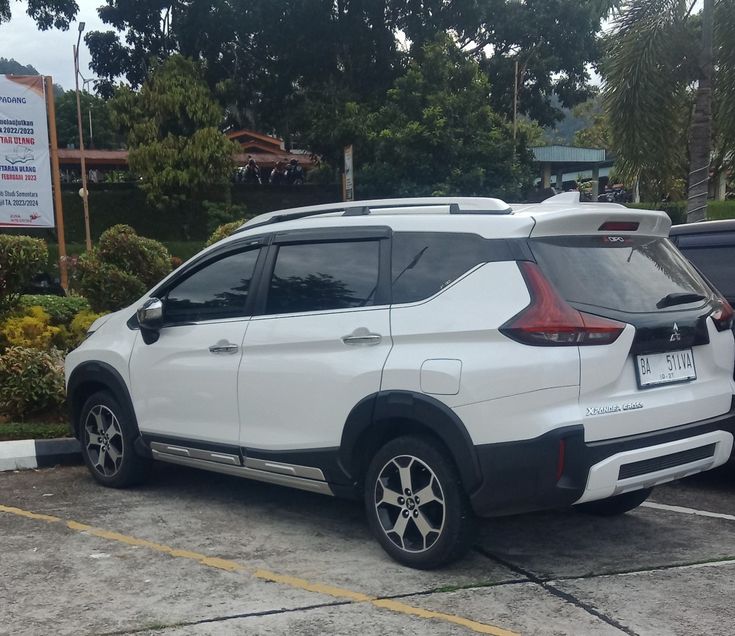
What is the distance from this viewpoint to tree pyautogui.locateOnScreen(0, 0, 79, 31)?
24141 mm

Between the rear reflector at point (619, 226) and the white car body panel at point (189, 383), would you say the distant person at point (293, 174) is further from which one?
the rear reflector at point (619, 226)

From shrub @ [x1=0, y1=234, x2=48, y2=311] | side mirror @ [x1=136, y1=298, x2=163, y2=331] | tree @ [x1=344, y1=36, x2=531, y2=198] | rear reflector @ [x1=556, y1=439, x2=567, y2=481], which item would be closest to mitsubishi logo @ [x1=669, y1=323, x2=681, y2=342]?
rear reflector @ [x1=556, y1=439, x2=567, y2=481]

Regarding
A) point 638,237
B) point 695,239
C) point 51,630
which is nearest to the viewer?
point 51,630

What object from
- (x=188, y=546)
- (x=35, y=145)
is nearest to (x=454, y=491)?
(x=188, y=546)

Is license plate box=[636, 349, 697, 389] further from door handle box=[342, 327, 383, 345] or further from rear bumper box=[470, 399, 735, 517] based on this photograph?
door handle box=[342, 327, 383, 345]

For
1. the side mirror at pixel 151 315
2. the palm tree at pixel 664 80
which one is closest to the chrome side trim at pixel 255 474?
the side mirror at pixel 151 315

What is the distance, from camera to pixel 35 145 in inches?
470

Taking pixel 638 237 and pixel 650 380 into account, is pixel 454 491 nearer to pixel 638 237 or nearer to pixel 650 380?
pixel 650 380

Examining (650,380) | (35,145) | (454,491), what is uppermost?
(35,145)

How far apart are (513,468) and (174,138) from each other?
2558cm

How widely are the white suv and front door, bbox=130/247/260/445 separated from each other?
15mm

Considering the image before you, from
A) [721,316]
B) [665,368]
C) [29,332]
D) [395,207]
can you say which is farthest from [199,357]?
[29,332]

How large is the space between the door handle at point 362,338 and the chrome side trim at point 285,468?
2.37ft

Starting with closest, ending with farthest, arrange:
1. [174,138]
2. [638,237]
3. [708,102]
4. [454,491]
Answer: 1. [454,491]
2. [638,237]
3. [708,102]
4. [174,138]
